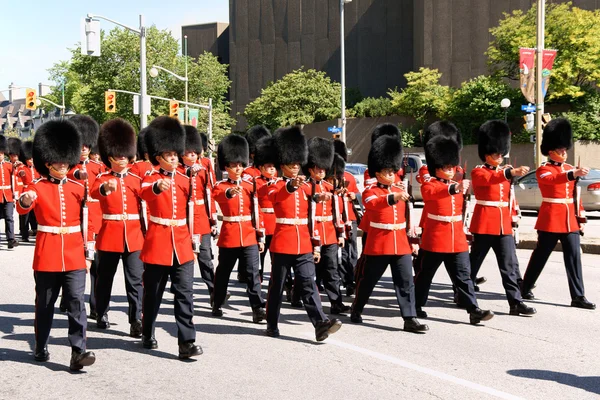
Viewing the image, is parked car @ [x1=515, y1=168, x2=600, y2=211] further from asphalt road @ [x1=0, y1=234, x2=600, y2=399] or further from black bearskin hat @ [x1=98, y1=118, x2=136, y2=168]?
black bearskin hat @ [x1=98, y1=118, x2=136, y2=168]

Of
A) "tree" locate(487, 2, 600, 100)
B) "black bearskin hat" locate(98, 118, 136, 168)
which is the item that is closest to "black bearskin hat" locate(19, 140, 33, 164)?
"black bearskin hat" locate(98, 118, 136, 168)

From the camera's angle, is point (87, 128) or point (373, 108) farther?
point (373, 108)

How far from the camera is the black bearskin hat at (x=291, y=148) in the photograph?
26.5 feet

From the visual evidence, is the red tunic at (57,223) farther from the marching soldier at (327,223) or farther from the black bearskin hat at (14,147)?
the black bearskin hat at (14,147)

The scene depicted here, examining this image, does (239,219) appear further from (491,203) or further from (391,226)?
(491,203)

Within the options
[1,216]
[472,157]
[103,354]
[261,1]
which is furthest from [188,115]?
[103,354]

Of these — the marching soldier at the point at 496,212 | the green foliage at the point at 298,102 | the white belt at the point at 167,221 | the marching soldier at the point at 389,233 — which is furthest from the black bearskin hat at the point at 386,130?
the green foliage at the point at 298,102

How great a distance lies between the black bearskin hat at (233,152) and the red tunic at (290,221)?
5.69ft

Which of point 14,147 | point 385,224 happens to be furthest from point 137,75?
point 385,224

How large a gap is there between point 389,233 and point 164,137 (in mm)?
2251

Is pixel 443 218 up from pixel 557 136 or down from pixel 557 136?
down

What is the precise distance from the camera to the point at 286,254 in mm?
7891

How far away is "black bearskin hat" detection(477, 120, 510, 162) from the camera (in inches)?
368

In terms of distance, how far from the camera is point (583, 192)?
2092 centimetres
